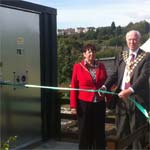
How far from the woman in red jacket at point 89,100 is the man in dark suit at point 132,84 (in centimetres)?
42

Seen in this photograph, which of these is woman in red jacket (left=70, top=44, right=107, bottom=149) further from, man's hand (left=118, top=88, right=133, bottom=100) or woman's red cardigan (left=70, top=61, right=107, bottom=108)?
man's hand (left=118, top=88, right=133, bottom=100)

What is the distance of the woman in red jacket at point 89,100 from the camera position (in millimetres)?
4980

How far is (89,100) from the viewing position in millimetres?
5020

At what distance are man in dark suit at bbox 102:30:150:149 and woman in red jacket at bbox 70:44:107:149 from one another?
0.42 meters

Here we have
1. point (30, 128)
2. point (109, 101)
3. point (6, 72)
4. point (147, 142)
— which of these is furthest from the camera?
point (30, 128)

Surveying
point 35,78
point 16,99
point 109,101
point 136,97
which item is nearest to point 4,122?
point 16,99

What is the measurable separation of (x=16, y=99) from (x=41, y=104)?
66 cm

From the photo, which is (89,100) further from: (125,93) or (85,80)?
→ (125,93)

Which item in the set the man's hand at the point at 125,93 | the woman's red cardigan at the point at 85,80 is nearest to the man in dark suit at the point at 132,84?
the man's hand at the point at 125,93

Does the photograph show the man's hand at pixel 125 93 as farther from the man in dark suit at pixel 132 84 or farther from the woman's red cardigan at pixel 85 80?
the woman's red cardigan at pixel 85 80

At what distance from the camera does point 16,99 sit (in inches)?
219

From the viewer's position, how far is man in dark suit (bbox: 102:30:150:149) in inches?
176

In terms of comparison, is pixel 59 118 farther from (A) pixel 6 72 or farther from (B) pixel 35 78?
(A) pixel 6 72

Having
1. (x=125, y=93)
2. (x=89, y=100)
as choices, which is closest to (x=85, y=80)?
(x=89, y=100)
